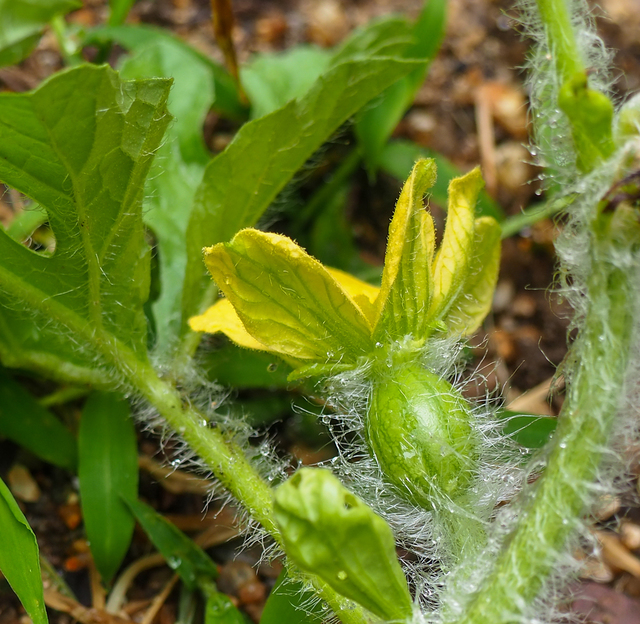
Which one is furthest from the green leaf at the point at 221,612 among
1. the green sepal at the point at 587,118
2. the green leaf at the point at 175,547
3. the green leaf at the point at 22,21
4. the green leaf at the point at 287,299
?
the green leaf at the point at 22,21

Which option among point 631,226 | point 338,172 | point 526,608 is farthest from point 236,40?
point 526,608

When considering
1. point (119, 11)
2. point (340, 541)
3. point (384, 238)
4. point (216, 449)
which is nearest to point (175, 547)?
point (216, 449)

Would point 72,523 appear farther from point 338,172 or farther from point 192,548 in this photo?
point 338,172

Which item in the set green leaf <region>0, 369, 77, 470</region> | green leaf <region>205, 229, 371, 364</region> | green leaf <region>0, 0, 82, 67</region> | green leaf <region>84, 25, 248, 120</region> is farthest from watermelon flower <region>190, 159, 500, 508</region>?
green leaf <region>0, 0, 82, 67</region>

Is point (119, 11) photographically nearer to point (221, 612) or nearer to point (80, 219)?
point (80, 219)

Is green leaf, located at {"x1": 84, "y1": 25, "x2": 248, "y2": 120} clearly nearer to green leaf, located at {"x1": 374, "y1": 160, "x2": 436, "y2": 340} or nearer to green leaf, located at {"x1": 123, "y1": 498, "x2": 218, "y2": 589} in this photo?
green leaf, located at {"x1": 374, "y1": 160, "x2": 436, "y2": 340}

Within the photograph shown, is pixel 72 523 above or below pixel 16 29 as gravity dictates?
below
